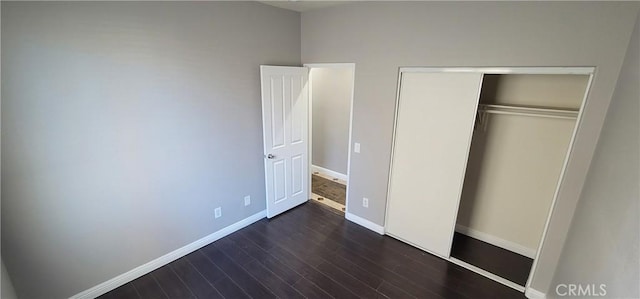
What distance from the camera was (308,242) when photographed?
312cm

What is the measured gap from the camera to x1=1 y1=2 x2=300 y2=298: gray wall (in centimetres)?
180

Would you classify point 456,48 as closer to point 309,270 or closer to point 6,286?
point 309,270

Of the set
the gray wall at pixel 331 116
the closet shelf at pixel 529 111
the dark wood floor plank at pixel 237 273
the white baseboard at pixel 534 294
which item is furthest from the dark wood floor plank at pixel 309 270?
the closet shelf at pixel 529 111

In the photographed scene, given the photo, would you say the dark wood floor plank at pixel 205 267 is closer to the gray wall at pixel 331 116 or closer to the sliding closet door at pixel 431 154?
the sliding closet door at pixel 431 154

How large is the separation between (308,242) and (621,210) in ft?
8.48

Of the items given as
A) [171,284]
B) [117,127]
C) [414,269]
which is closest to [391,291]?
[414,269]

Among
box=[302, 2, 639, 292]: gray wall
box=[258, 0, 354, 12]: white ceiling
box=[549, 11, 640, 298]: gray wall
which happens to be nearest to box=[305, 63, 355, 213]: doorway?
box=[302, 2, 639, 292]: gray wall

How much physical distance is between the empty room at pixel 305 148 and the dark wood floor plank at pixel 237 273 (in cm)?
2

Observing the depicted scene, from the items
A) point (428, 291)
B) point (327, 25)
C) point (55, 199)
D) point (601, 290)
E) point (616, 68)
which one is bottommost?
point (428, 291)

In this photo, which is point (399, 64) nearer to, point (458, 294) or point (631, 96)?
point (631, 96)

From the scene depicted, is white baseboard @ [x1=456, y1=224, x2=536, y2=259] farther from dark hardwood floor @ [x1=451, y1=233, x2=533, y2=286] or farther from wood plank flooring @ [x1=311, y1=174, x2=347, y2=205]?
wood plank flooring @ [x1=311, y1=174, x2=347, y2=205]

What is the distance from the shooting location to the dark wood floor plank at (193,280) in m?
2.36

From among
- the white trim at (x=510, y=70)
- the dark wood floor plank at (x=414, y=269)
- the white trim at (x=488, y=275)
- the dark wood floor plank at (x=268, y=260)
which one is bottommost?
the dark wood floor plank at (x=268, y=260)

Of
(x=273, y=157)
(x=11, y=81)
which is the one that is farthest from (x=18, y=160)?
A: (x=273, y=157)
